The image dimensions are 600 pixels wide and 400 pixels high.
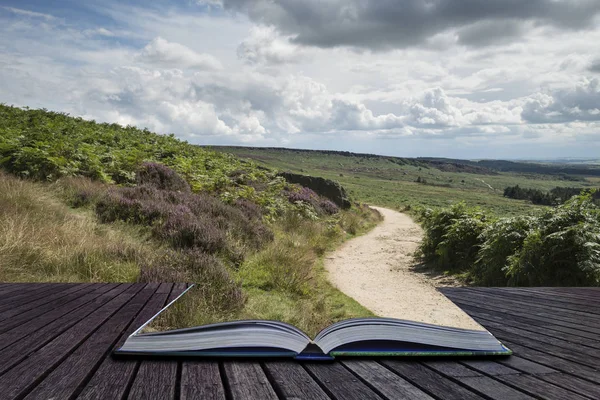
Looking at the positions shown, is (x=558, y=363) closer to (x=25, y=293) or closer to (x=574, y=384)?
(x=574, y=384)

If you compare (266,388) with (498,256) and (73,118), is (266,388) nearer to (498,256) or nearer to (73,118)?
(498,256)

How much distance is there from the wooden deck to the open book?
6cm

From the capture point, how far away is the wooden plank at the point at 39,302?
3.08 meters

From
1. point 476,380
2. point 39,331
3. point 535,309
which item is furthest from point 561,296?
point 39,331

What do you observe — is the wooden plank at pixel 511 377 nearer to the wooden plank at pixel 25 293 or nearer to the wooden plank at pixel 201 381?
the wooden plank at pixel 201 381

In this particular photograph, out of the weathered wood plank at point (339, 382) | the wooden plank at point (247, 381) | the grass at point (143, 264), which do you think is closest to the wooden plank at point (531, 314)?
the weathered wood plank at point (339, 382)

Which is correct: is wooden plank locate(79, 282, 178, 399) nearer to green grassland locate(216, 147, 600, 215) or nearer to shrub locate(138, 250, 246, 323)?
shrub locate(138, 250, 246, 323)

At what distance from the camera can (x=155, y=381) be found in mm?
Answer: 1705

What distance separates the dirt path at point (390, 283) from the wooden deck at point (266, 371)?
5.18 metres

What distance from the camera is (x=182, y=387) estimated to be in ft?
5.43

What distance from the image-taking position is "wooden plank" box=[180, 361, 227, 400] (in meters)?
1.59

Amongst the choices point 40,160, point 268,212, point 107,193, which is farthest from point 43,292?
point 268,212

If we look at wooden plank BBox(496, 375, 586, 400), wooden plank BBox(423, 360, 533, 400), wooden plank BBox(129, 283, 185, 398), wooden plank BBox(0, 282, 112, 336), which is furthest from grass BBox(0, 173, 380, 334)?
wooden plank BBox(496, 375, 586, 400)

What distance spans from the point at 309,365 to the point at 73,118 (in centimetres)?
2412
